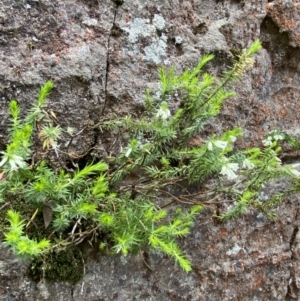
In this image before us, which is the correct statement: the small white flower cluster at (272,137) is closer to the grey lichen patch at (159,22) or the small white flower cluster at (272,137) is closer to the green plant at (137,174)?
the green plant at (137,174)

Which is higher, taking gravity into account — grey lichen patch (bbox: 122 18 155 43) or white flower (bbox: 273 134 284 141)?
grey lichen patch (bbox: 122 18 155 43)

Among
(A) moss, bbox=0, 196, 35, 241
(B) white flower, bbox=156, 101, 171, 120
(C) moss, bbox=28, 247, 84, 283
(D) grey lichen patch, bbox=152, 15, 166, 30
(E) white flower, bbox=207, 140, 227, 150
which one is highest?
(D) grey lichen patch, bbox=152, 15, 166, 30

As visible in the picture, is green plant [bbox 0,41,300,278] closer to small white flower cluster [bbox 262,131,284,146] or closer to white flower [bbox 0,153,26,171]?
white flower [bbox 0,153,26,171]

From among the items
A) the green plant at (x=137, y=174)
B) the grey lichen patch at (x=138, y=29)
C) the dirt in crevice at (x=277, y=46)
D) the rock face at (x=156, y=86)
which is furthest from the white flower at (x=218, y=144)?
the dirt in crevice at (x=277, y=46)

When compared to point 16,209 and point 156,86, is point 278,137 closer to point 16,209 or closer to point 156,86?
point 156,86

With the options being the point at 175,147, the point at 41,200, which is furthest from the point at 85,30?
the point at 41,200

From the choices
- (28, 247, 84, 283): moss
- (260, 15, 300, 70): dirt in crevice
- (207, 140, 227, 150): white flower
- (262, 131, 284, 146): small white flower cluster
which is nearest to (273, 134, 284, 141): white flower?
(262, 131, 284, 146): small white flower cluster
